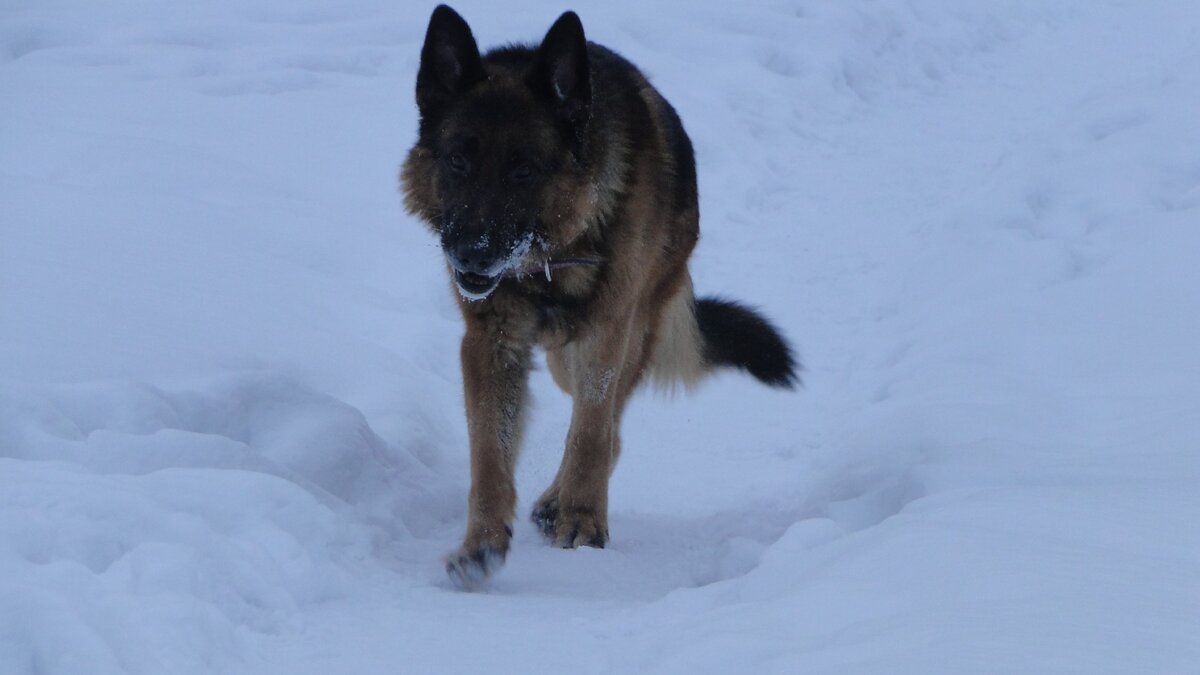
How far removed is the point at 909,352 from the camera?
585cm

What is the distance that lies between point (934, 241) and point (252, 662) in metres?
5.96

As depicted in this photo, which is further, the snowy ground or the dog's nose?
the dog's nose

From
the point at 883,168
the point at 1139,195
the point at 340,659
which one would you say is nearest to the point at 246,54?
the point at 883,168

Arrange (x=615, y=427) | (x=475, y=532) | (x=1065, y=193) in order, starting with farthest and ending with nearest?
1. (x=1065, y=193)
2. (x=615, y=427)
3. (x=475, y=532)

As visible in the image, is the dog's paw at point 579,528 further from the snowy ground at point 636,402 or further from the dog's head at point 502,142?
the dog's head at point 502,142

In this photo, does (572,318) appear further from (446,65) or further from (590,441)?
(446,65)

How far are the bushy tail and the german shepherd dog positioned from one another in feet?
2.87

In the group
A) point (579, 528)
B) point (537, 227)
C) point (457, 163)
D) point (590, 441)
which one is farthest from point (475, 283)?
point (579, 528)

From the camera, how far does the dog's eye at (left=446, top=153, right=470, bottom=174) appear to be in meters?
4.03

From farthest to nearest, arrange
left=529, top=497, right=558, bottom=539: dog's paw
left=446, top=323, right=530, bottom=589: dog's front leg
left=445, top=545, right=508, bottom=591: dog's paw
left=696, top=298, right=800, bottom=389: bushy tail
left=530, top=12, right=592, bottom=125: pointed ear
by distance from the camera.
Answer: left=696, top=298, right=800, bottom=389: bushy tail
left=529, top=497, right=558, bottom=539: dog's paw
left=530, top=12, right=592, bottom=125: pointed ear
left=446, top=323, right=530, bottom=589: dog's front leg
left=445, top=545, right=508, bottom=591: dog's paw

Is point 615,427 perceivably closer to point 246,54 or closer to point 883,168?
point 883,168

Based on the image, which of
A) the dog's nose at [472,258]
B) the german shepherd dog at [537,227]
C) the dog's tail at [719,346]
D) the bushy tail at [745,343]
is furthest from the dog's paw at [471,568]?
the bushy tail at [745,343]

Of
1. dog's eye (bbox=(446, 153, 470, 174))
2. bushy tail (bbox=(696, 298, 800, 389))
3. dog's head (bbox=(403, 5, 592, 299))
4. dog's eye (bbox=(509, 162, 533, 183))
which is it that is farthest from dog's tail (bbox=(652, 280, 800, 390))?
dog's eye (bbox=(446, 153, 470, 174))

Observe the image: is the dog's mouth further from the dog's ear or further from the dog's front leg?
the dog's ear
